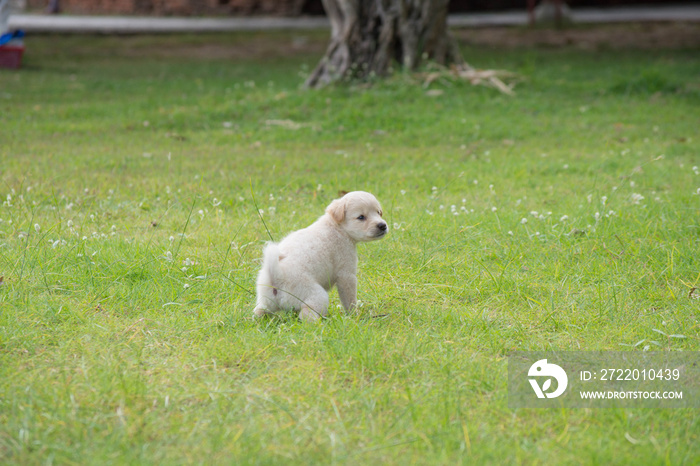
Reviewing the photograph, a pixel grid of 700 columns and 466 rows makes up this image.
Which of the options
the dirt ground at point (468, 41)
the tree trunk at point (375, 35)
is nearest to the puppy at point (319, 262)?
the tree trunk at point (375, 35)

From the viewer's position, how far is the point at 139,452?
2.65m

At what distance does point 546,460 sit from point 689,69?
1205cm

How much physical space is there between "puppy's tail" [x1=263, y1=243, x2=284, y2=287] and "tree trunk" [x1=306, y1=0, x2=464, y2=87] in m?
7.52

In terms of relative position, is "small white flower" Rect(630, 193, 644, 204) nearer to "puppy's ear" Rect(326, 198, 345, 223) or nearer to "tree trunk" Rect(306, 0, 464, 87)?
"puppy's ear" Rect(326, 198, 345, 223)

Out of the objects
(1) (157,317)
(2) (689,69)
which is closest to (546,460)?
(1) (157,317)

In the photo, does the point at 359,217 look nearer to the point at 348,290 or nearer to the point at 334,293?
the point at 348,290

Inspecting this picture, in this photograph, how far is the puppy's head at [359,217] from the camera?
12.8 ft

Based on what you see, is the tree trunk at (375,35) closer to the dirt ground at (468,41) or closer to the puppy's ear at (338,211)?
the dirt ground at (468,41)

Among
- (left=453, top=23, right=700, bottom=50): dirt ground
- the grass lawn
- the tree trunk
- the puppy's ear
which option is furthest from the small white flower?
(left=453, top=23, right=700, bottom=50): dirt ground

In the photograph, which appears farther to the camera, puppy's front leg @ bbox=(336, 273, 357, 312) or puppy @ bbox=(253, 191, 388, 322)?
puppy's front leg @ bbox=(336, 273, 357, 312)

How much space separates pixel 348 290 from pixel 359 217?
403 mm

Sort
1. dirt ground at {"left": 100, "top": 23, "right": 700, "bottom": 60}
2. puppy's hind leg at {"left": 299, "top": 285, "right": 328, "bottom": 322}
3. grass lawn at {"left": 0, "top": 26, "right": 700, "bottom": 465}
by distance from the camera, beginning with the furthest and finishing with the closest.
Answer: dirt ground at {"left": 100, "top": 23, "right": 700, "bottom": 60} → puppy's hind leg at {"left": 299, "top": 285, "right": 328, "bottom": 322} → grass lawn at {"left": 0, "top": 26, "right": 700, "bottom": 465}

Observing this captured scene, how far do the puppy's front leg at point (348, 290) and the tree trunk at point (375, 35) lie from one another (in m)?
7.27

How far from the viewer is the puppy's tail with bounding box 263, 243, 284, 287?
354cm
